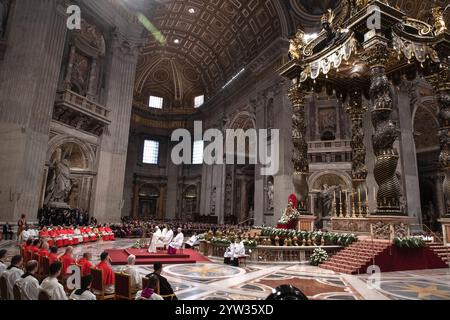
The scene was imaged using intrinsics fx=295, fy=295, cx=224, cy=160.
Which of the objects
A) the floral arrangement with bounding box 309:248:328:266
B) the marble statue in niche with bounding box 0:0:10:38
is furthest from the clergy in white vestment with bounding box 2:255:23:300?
the marble statue in niche with bounding box 0:0:10:38

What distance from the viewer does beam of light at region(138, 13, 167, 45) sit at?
19914 millimetres

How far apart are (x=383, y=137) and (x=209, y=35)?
22052mm

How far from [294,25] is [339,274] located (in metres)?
16.9

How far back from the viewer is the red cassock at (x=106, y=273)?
174 inches

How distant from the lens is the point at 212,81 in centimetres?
3081

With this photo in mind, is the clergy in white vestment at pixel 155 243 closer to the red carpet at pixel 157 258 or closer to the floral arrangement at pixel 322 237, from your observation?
the red carpet at pixel 157 258

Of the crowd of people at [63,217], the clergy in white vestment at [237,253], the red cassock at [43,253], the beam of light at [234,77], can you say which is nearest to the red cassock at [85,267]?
the red cassock at [43,253]

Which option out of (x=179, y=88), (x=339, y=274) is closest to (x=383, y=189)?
(x=339, y=274)

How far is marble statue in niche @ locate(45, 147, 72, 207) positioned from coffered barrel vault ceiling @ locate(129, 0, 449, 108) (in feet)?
36.4

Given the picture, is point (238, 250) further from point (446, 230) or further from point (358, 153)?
point (358, 153)

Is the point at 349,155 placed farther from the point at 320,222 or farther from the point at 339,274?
the point at 339,274

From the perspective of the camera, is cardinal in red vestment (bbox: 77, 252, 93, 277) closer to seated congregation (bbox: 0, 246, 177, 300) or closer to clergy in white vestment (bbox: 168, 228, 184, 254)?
seated congregation (bbox: 0, 246, 177, 300)

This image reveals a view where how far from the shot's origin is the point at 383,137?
7.83 meters

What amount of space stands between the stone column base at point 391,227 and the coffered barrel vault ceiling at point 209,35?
15.1 m
